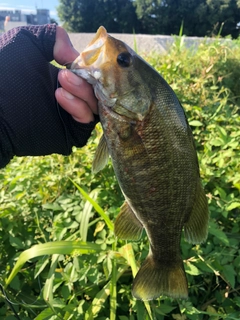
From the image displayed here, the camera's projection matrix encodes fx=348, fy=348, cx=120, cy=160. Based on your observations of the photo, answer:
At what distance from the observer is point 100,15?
43.2 metres

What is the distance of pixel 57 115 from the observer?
1613 mm

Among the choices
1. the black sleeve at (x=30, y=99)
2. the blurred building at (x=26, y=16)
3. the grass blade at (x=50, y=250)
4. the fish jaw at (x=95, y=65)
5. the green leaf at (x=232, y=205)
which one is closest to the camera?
the fish jaw at (x=95, y=65)

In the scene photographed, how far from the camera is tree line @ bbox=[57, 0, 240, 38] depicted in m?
36.8

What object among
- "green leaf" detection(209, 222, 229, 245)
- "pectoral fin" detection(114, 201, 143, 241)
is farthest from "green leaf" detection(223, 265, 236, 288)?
"pectoral fin" detection(114, 201, 143, 241)

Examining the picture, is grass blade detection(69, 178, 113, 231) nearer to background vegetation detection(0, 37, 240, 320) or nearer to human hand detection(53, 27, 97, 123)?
background vegetation detection(0, 37, 240, 320)

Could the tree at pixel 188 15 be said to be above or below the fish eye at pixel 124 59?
below

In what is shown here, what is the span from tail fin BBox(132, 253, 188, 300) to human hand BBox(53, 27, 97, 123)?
73 cm

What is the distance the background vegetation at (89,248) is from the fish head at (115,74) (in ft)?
2.38

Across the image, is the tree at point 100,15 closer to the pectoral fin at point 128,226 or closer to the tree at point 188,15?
the tree at point 188,15

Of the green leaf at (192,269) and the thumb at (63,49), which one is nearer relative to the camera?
the thumb at (63,49)

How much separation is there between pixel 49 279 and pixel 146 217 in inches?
29.3

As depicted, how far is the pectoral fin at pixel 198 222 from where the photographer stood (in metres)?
1.50

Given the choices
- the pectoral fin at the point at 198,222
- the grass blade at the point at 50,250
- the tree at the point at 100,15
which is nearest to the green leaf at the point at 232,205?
the pectoral fin at the point at 198,222

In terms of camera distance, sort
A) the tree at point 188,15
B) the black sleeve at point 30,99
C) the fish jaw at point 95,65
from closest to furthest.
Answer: the fish jaw at point 95,65 → the black sleeve at point 30,99 → the tree at point 188,15
